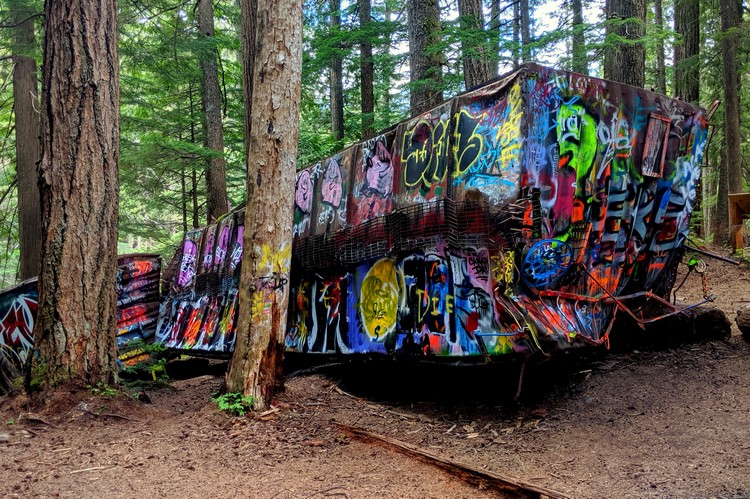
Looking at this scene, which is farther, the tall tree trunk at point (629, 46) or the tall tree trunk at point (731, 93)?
the tall tree trunk at point (731, 93)

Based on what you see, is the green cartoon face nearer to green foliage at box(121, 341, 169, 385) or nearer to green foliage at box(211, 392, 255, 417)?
green foliage at box(211, 392, 255, 417)

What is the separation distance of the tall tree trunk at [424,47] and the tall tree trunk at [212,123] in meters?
6.04

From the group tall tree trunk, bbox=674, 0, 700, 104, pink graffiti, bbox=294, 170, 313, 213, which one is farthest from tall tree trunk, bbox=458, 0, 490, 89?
tall tree trunk, bbox=674, 0, 700, 104

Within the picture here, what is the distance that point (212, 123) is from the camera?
14898 mm

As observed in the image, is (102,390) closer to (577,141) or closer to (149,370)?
(149,370)

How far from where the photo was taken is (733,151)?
13531mm

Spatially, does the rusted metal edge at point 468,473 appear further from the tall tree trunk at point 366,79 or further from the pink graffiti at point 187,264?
the tall tree trunk at point 366,79

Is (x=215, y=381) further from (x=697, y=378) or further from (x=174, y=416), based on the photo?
(x=697, y=378)

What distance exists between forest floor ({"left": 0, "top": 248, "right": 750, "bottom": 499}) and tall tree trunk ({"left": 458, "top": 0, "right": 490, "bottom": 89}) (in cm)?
541

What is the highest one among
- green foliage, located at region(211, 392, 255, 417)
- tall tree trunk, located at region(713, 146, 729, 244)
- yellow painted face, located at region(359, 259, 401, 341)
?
tall tree trunk, located at region(713, 146, 729, 244)

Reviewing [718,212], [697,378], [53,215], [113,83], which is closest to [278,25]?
[113,83]

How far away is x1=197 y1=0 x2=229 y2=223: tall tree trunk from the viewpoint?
14438 mm

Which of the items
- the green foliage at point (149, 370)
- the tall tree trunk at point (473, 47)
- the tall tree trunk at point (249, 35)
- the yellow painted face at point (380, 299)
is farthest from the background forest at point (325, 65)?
the green foliage at point (149, 370)

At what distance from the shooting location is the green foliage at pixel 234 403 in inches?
200
